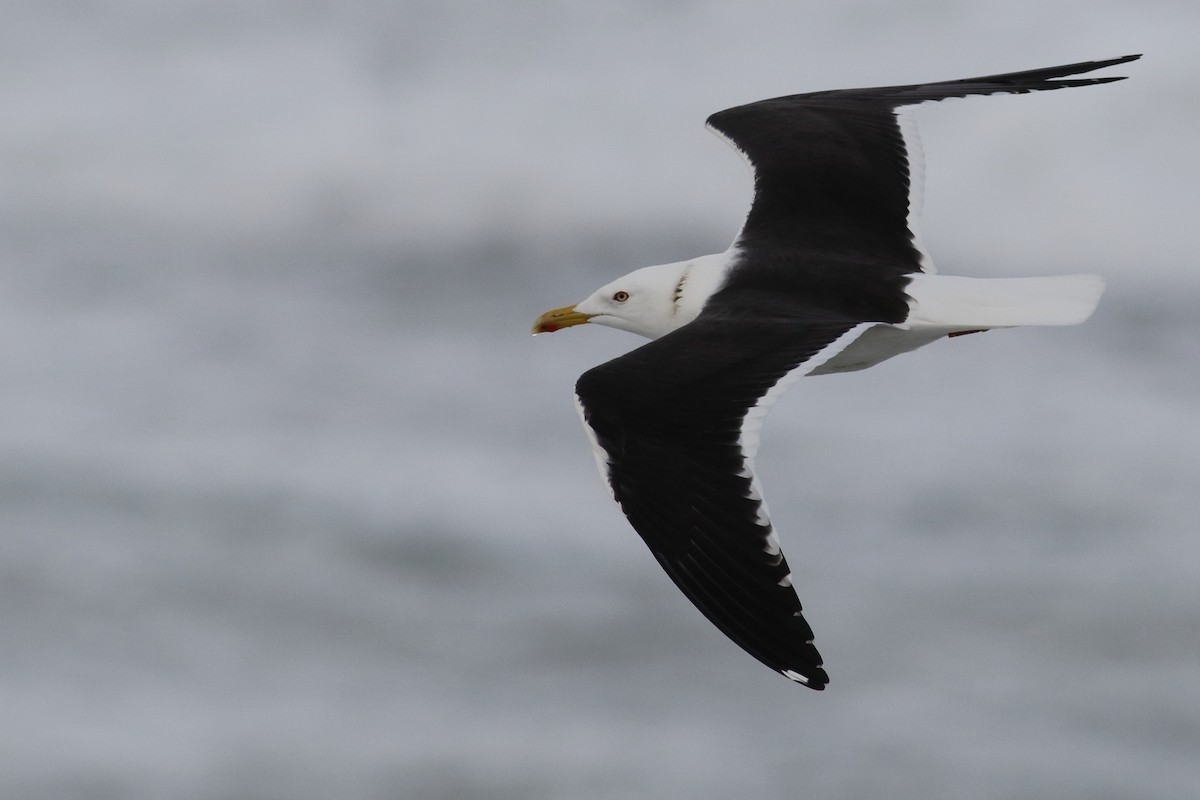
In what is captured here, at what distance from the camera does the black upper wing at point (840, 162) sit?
8.77 m

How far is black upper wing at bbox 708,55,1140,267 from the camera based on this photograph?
877 cm

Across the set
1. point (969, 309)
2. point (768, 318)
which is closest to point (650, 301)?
point (768, 318)


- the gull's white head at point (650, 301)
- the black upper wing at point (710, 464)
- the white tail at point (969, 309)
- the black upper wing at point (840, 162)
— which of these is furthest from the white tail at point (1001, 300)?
the gull's white head at point (650, 301)

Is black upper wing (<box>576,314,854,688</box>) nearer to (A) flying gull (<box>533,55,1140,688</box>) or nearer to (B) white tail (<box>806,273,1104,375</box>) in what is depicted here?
(A) flying gull (<box>533,55,1140,688</box>)

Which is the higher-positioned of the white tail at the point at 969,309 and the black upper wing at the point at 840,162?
the black upper wing at the point at 840,162

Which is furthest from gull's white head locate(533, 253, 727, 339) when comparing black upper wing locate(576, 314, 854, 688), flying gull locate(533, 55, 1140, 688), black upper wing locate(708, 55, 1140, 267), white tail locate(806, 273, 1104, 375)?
black upper wing locate(576, 314, 854, 688)

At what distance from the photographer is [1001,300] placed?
805 cm

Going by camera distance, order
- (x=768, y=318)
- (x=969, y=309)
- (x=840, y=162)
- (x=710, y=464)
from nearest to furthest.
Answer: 1. (x=710, y=464)
2. (x=768, y=318)
3. (x=969, y=309)
4. (x=840, y=162)

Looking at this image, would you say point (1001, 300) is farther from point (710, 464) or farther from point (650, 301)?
point (710, 464)

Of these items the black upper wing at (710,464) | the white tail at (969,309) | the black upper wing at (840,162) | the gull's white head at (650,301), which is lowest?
the black upper wing at (710,464)

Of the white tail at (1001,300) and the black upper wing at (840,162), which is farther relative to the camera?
the black upper wing at (840,162)

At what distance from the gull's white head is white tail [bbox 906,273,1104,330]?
3.03ft

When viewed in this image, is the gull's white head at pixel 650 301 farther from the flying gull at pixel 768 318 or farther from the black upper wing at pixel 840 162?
the black upper wing at pixel 840 162

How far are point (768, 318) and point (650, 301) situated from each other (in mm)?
1149
